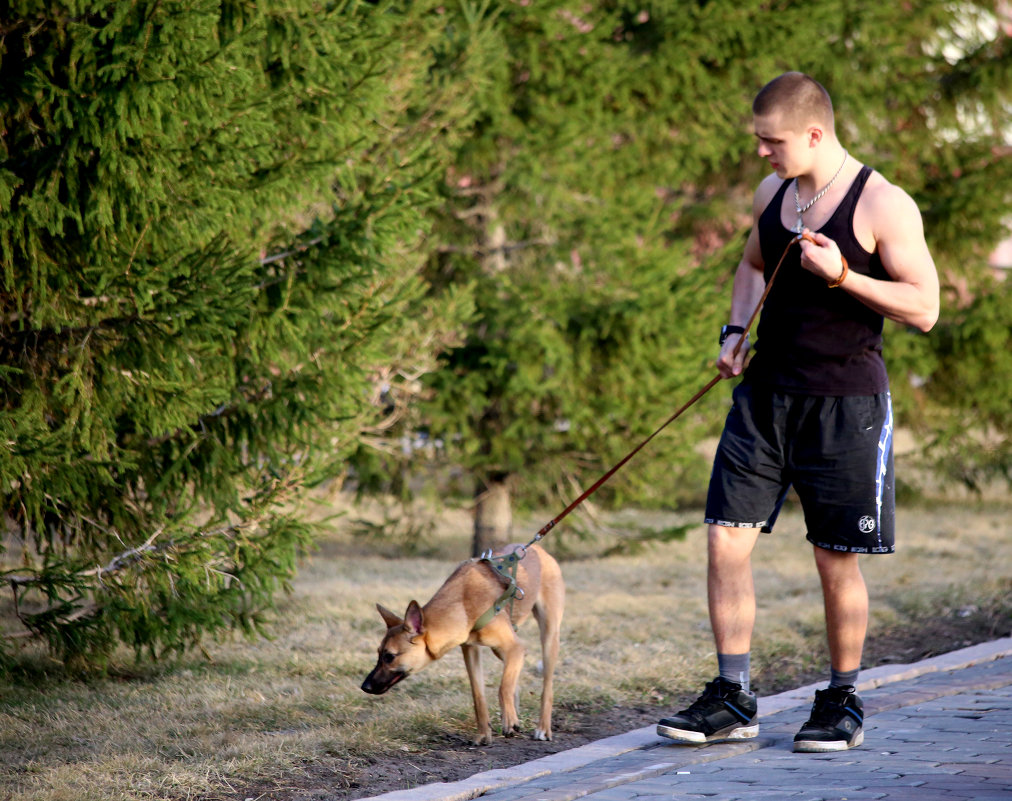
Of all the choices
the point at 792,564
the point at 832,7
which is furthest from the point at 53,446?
the point at 832,7

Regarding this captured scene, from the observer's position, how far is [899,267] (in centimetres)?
407

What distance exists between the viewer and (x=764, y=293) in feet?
14.1

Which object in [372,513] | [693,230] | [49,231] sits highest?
[693,230]

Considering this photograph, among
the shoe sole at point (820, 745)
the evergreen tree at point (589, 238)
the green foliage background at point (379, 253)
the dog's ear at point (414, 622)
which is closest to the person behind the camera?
the shoe sole at point (820, 745)

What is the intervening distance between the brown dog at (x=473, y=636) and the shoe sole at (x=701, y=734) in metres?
0.64

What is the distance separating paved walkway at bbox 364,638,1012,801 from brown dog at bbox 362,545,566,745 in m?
0.46

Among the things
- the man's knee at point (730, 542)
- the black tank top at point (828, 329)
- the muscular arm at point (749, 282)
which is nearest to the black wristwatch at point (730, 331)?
the muscular arm at point (749, 282)

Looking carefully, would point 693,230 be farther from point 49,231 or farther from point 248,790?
point 248,790

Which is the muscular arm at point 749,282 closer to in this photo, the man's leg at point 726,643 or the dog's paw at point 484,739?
the man's leg at point 726,643

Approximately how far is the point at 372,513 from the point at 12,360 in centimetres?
A: 844

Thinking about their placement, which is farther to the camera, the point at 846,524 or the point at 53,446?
A: the point at 53,446

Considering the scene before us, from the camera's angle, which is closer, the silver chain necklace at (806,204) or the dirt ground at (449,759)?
the dirt ground at (449,759)

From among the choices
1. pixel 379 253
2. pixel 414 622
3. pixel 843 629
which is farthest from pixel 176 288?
pixel 843 629

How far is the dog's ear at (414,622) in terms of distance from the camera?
4.56 m
